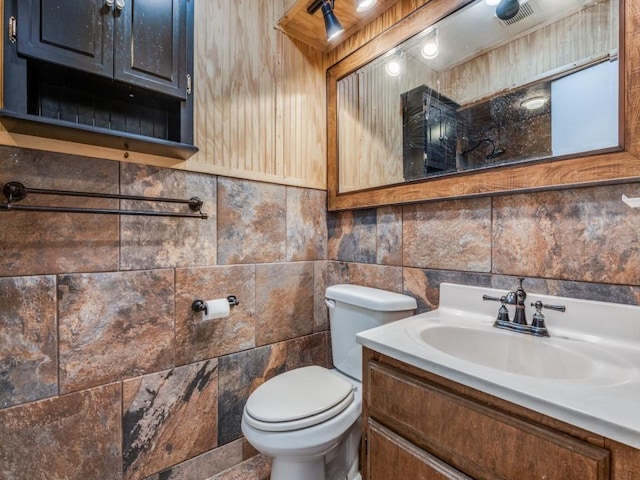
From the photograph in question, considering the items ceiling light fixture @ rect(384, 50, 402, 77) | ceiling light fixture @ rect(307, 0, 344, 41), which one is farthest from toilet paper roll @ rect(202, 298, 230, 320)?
ceiling light fixture @ rect(384, 50, 402, 77)

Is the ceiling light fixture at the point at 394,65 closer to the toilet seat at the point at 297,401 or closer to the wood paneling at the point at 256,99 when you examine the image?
the wood paneling at the point at 256,99

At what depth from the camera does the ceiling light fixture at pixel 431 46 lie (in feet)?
4.40

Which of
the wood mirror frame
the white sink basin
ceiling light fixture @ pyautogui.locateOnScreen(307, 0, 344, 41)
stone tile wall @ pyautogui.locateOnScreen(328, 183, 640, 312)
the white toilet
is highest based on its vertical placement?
ceiling light fixture @ pyautogui.locateOnScreen(307, 0, 344, 41)

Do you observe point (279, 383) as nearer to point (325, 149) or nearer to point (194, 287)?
point (194, 287)

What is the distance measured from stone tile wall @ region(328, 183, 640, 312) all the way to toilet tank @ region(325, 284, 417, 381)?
0.40ft

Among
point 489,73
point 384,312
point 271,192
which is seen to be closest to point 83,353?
point 271,192

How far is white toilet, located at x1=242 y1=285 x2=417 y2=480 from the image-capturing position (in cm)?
108

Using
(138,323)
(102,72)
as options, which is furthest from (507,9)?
(138,323)

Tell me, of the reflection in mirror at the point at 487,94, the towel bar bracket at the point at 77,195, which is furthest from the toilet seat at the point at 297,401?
the reflection in mirror at the point at 487,94

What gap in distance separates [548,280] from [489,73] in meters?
0.80

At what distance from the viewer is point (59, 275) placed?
1089mm

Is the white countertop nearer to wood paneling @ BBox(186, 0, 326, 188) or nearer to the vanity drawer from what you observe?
the vanity drawer

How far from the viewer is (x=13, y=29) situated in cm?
92

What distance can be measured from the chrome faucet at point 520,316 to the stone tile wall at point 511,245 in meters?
0.06
